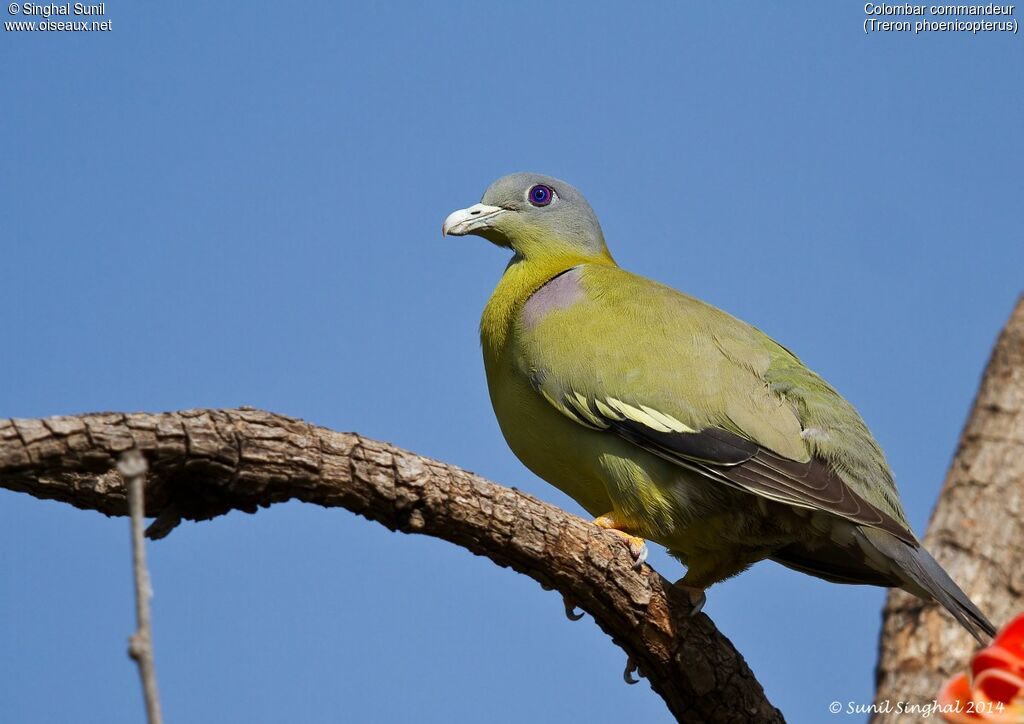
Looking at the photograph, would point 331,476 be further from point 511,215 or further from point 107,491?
point 511,215

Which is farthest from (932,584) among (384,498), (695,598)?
(384,498)

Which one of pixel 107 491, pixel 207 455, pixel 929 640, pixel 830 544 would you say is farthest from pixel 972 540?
pixel 107 491

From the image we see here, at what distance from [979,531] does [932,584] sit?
0.82 ft

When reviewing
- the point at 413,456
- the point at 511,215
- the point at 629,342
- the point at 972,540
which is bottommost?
the point at 972,540

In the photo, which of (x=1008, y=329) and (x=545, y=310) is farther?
(x=545, y=310)

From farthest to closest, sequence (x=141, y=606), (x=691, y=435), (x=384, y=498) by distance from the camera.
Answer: (x=691, y=435) → (x=384, y=498) → (x=141, y=606)

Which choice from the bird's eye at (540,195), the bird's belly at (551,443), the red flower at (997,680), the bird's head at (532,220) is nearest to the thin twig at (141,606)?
the red flower at (997,680)

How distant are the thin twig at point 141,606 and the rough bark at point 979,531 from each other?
2582 millimetres

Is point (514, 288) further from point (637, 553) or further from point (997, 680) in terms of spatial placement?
point (997, 680)

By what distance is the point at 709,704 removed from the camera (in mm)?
4930

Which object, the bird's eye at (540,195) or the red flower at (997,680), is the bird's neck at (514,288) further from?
the red flower at (997,680)

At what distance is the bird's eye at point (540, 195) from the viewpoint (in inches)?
275

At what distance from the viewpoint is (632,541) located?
4934 millimetres

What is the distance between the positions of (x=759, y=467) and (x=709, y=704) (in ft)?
3.37
